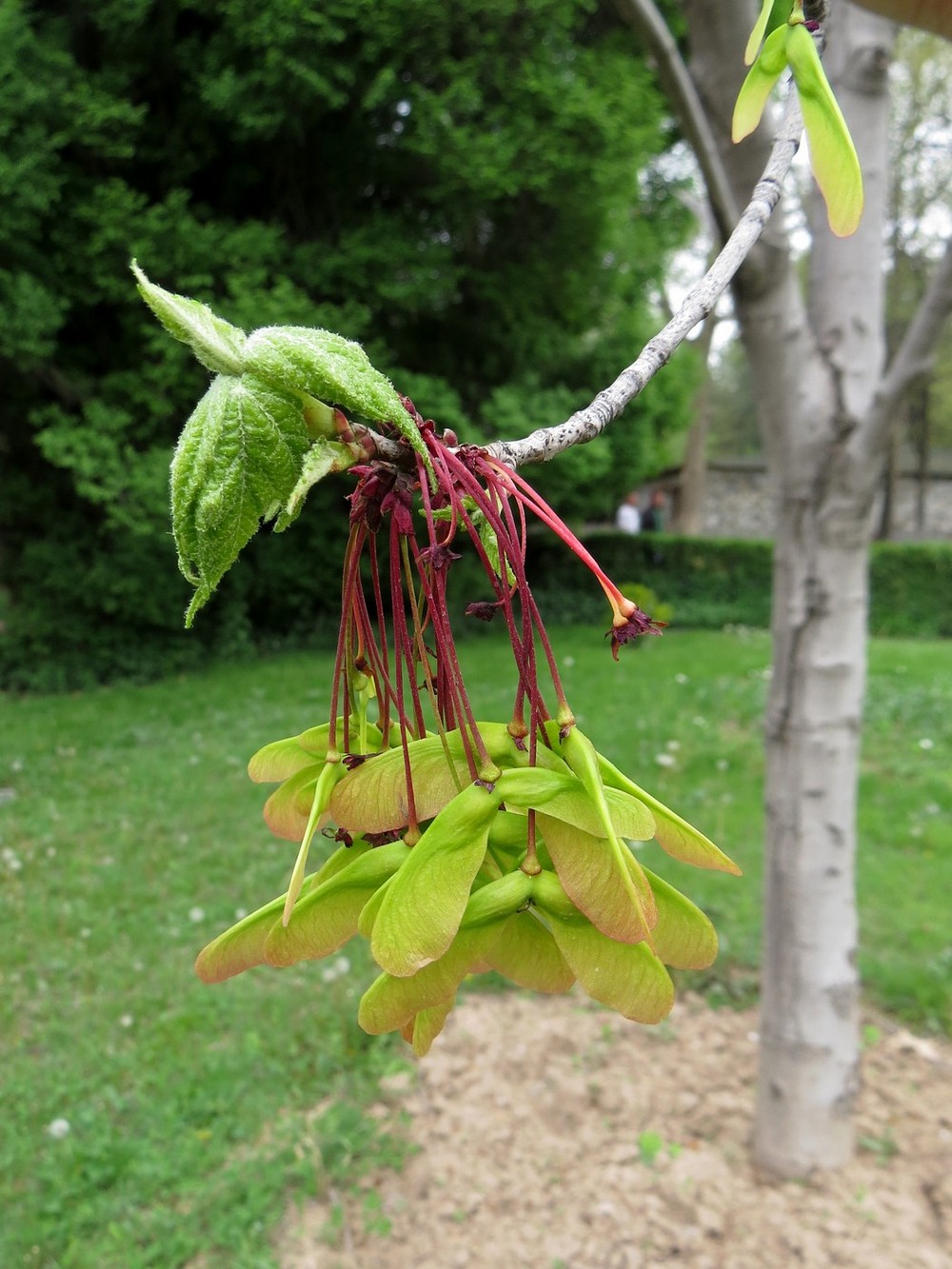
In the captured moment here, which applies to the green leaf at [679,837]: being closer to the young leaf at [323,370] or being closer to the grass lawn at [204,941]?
the young leaf at [323,370]

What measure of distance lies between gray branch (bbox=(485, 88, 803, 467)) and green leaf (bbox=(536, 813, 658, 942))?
0.95 feet

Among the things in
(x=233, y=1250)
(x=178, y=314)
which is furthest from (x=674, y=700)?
(x=178, y=314)

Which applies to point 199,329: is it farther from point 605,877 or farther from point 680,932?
point 680,932

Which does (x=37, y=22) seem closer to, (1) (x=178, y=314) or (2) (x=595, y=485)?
A: (2) (x=595, y=485)

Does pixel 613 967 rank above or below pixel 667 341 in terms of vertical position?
below

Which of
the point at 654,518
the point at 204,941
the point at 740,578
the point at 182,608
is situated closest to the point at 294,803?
the point at 204,941

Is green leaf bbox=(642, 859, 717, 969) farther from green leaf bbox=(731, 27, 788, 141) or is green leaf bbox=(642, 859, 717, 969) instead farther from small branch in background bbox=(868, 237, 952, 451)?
small branch in background bbox=(868, 237, 952, 451)

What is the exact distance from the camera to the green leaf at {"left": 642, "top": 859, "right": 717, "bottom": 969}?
0.75m

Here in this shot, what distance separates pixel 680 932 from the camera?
0.75 m

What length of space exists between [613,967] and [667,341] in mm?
521

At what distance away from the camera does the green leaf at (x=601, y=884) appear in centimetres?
63

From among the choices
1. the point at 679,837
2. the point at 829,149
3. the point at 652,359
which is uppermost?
the point at 829,149

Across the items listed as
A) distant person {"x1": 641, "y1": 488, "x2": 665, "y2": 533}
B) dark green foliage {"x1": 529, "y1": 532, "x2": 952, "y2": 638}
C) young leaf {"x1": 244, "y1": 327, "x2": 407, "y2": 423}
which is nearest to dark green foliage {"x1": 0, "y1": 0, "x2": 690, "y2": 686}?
dark green foliage {"x1": 529, "y1": 532, "x2": 952, "y2": 638}

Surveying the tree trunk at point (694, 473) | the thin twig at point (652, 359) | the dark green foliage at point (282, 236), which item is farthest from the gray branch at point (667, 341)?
the tree trunk at point (694, 473)
